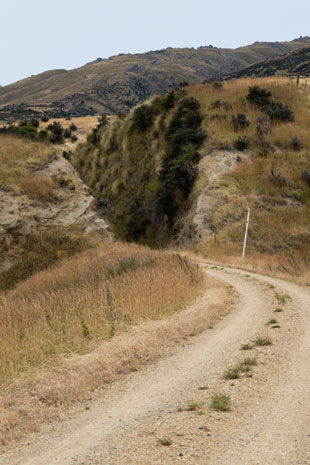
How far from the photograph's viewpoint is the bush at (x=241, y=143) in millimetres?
31597

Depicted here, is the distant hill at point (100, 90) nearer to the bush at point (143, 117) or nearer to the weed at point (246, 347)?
the bush at point (143, 117)

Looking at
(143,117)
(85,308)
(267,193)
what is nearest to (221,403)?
(85,308)

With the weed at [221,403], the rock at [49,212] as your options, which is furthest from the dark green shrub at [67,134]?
the weed at [221,403]

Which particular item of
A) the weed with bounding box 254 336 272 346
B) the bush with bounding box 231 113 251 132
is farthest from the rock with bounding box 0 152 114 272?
the bush with bounding box 231 113 251 132

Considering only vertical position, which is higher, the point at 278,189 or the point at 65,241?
the point at 278,189

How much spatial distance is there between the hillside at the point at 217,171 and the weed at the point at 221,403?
19352 mm

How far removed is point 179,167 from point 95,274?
18.9 m

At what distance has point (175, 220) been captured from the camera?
3172 cm

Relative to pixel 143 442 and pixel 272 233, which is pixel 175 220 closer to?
pixel 272 233

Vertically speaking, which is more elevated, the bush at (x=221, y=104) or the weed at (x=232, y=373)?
the bush at (x=221, y=104)

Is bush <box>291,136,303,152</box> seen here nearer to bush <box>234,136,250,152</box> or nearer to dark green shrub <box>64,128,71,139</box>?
bush <box>234,136,250,152</box>

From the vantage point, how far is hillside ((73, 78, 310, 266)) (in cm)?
2684

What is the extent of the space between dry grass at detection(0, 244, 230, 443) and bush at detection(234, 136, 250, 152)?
2095 centimetres

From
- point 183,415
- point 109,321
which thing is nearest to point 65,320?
point 109,321
